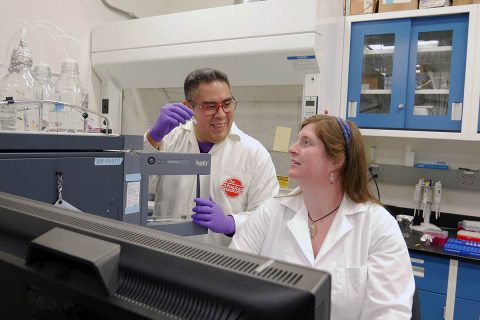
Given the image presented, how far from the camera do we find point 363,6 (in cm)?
Result: 252

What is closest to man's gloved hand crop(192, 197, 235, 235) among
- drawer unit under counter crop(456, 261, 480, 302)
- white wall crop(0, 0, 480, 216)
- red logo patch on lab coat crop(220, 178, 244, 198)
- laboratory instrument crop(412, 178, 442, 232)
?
red logo patch on lab coat crop(220, 178, 244, 198)

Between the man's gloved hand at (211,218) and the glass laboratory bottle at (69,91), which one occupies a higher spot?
the glass laboratory bottle at (69,91)

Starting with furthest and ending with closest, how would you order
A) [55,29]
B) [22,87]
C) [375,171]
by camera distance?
[375,171]
[55,29]
[22,87]

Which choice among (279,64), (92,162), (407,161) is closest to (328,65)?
(279,64)

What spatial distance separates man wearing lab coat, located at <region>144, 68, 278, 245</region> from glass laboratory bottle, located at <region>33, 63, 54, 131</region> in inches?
16.2

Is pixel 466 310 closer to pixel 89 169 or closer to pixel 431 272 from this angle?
pixel 431 272

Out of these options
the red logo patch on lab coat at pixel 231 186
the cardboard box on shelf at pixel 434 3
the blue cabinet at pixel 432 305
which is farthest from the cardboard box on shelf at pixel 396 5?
the blue cabinet at pixel 432 305

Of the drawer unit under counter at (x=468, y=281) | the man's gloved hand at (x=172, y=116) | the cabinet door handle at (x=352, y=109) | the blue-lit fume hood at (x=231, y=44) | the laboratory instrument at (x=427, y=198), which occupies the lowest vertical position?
the drawer unit under counter at (x=468, y=281)

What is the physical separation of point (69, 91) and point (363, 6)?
1.96 metres

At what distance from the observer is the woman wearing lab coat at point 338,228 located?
3.68 feet

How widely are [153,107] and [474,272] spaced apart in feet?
7.85

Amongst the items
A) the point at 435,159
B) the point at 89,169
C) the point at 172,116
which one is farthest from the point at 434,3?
the point at 89,169

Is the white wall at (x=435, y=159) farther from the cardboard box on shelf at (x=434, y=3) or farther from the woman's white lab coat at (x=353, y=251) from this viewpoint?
the woman's white lab coat at (x=353, y=251)

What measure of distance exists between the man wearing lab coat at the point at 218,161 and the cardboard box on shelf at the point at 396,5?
1436mm
